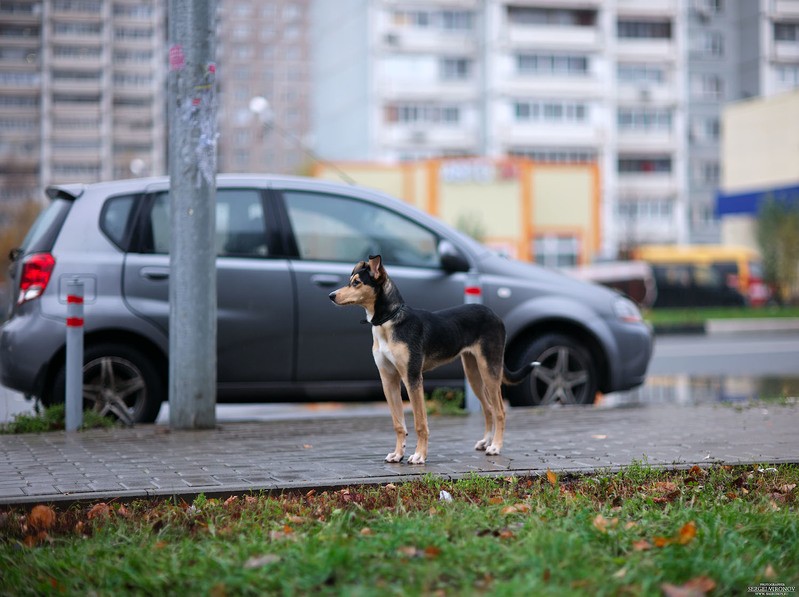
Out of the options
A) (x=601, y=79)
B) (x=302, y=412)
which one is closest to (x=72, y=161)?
(x=601, y=79)

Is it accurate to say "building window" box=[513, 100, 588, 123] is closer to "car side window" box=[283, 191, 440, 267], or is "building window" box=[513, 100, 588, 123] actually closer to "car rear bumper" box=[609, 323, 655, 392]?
"car rear bumper" box=[609, 323, 655, 392]

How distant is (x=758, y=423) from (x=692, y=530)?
12.4ft

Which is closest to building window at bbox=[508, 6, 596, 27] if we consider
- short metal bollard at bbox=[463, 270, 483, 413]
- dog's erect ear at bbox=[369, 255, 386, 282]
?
short metal bollard at bbox=[463, 270, 483, 413]

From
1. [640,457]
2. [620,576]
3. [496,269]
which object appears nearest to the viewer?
[620,576]

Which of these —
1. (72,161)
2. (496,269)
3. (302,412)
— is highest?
(72,161)

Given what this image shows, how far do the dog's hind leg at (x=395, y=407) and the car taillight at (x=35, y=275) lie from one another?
321 centimetres

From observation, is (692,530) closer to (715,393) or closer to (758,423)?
(758,423)

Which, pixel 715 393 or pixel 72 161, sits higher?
pixel 72 161

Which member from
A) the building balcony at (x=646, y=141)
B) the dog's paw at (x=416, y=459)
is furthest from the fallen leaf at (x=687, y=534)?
the building balcony at (x=646, y=141)

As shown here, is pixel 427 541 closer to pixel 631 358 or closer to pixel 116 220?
pixel 116 220

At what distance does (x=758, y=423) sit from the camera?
7.45 m

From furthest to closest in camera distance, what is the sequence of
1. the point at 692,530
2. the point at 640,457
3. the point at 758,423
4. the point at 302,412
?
1. the point at 302,412
2. the point at 758,423
3. the point at 640,457
4. the point at 692,530

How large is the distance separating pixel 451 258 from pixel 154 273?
89.4 inches

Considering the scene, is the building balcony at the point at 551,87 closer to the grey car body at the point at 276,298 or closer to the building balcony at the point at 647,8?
the building balcony at the point at 647,8
